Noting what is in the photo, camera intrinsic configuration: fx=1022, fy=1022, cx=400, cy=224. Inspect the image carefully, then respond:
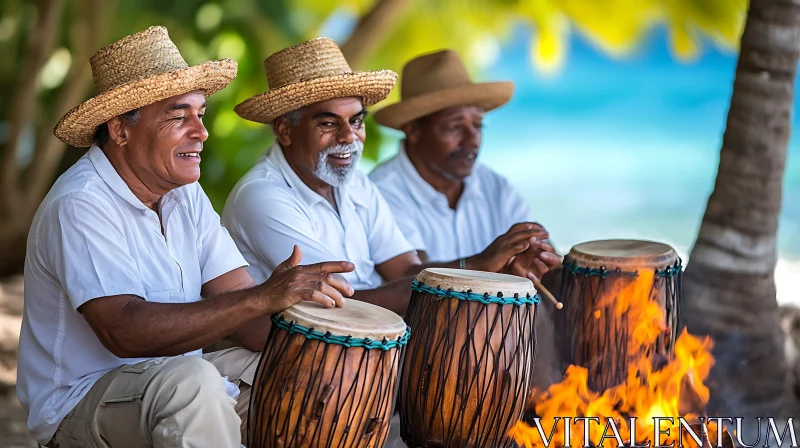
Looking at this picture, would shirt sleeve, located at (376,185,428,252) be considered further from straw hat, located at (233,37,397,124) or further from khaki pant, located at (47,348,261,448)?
khaki pant, located at (47,348,261,448)

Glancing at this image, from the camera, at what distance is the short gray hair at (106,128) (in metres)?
3.47

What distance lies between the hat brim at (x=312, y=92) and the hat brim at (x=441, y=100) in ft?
2.73

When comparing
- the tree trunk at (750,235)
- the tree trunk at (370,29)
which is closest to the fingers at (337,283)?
the tree trunk at (750,235)

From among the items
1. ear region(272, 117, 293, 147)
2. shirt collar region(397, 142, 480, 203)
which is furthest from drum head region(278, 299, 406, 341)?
shirt collar region(397, 142, 480, 203)

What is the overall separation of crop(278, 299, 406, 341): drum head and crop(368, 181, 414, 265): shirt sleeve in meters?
1.40

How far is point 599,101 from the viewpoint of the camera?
21.1 meters

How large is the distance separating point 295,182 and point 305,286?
1415mm

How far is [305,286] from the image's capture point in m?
3.10

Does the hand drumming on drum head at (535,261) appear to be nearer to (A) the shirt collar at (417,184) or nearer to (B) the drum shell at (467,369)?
(B) the drum shell at (467,369)

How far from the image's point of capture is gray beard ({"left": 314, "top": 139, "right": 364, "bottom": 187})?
173 inches

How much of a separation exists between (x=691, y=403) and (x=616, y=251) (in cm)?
74

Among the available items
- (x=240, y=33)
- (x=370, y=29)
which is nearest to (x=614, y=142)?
(x=240, y=33)

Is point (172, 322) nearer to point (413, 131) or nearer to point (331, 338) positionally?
point (331, 338)

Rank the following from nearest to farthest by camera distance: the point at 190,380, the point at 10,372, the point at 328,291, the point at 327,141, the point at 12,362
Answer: the point at 190,380
the point at 328,291
the point at 327,141
the point at 10,372
the point at 12,362
